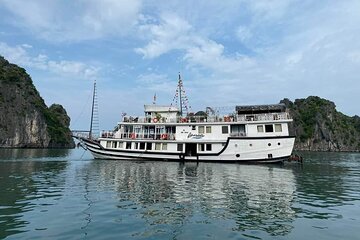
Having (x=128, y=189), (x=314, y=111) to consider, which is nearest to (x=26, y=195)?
(x=128, y=189)

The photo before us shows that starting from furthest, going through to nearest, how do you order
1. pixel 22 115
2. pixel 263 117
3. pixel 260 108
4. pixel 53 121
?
pixel 53 121, pixel 22 115, pixel 260 108, pixel 263 117

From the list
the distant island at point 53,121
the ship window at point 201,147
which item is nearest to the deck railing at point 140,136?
the ship window at point 201,147

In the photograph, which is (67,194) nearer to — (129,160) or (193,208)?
(193,208)

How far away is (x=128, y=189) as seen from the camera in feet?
52.8

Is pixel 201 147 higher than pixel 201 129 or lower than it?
lower

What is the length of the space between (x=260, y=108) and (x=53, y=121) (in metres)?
107

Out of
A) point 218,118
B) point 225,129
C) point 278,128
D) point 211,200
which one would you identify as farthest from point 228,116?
point 211,200

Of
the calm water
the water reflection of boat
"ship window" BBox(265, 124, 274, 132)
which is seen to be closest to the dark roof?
"ship window" BBox(265, 124, 274, 132)

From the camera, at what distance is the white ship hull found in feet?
104

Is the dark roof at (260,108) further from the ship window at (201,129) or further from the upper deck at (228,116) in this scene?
the ship window at (201,129)

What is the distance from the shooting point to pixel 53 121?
398ft

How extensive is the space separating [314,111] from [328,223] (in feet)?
458

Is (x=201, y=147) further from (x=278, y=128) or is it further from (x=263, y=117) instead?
(x=278, y=128)

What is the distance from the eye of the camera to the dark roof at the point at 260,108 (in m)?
33.2
